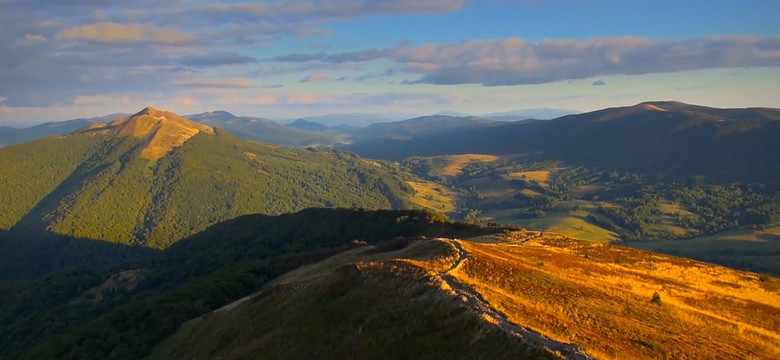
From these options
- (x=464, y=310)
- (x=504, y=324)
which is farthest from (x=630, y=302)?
(x=504, y=324)

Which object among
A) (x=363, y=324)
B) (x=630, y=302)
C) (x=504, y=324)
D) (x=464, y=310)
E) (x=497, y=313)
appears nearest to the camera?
(x=504, y=324)

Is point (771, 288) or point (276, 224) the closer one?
point (771, 288)

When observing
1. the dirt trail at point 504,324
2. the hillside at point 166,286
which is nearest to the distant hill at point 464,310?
the dirt trail at point 504,324

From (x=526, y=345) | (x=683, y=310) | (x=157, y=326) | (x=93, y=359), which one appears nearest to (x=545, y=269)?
(x=683, y=310)

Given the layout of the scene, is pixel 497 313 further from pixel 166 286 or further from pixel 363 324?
pixel 166 286

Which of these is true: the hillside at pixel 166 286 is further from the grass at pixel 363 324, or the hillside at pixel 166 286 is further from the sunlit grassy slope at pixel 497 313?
the grass at pixel 363 324

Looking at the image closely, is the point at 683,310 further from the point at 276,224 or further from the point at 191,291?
the point at 276,224
